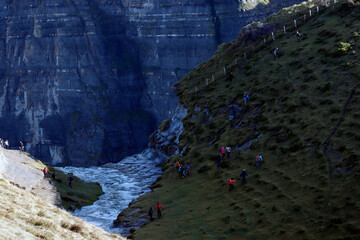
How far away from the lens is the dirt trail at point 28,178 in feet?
215

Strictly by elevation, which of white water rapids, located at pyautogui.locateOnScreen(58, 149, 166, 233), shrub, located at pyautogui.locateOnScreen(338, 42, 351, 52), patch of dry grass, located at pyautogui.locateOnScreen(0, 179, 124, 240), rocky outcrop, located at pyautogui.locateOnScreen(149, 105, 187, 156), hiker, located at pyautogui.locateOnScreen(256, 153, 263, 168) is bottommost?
white water rapids, located at pyautogui.locateOnScreen(58, 149, 166, 233)

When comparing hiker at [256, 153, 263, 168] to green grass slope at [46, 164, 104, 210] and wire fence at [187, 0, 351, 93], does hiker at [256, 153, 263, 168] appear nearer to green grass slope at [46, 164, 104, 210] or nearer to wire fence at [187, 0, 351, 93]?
green grass slope at [46, 164, 104, 210]

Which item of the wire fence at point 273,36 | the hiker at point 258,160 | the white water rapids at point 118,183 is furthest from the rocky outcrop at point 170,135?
the hiker at point 258,160

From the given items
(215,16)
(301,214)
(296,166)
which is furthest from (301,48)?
(215,16)

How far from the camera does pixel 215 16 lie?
19362cm

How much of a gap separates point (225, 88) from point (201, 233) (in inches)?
1524

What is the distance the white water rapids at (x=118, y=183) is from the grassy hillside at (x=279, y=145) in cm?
463

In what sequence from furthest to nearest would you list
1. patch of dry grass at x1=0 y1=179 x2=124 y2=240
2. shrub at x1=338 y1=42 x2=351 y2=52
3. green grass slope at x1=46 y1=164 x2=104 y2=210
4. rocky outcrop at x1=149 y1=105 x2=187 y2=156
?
1. rocky outcrop at x1=149 y1=105 x2=187 y2=156
2. green grass slope at x1=46 y1=164 x2=104 y2=210
3. shrub at x1=338 y1=42 x2=351 y2=52
4. patch of dry grass at x1=0 y1=179 x2=124 y2=240

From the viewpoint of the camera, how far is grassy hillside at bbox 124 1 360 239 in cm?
4928

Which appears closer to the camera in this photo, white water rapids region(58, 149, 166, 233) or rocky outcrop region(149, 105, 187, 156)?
white water rapids region(58, 149, 166, 233)

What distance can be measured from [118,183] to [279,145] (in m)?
35.2

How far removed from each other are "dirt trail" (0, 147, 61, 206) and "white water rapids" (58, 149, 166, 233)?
4281 mm

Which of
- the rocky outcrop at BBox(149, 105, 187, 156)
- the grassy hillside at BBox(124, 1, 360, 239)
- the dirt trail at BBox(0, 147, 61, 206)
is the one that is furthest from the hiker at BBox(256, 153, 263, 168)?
the rocky outcrop at BBox(149, 105, 187, 156)

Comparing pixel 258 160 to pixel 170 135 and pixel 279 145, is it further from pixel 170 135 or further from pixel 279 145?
pixel 170 135
